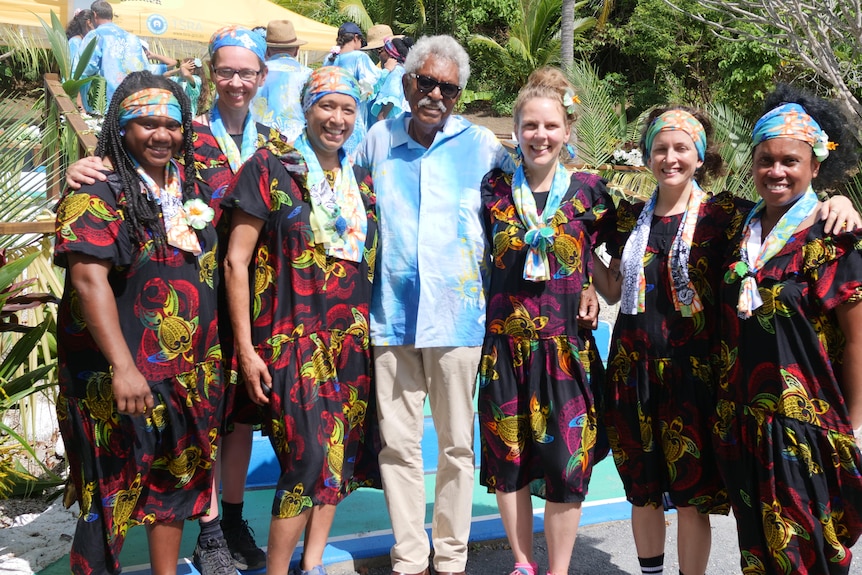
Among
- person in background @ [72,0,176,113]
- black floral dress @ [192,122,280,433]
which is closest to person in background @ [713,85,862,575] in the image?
black floral dress @ [192,122,280,433]

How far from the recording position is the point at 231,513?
3.94 meters

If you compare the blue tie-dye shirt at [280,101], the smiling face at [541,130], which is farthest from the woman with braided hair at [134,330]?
the blue tie-dye shirt at [280,101]

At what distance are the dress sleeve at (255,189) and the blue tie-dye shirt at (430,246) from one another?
0.53 m

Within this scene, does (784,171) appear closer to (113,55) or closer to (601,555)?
(601,555)

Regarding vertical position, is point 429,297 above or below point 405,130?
below

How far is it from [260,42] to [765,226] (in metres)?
2.32

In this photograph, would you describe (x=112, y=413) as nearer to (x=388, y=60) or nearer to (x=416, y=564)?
(x=416, y=564)

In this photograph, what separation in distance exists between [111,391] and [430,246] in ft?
4.48

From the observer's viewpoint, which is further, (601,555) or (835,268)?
(601,555)

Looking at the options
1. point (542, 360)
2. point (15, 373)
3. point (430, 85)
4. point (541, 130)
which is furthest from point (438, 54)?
point (15, 373)

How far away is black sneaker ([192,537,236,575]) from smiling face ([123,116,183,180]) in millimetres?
1604

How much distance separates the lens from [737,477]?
10.6 ft

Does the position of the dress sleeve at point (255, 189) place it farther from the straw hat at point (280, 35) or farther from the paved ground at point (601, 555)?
the straw hat at point (280, 35)

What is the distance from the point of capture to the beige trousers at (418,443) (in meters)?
3.71
